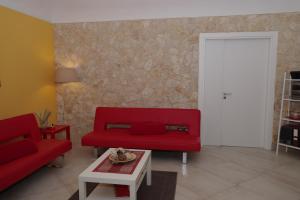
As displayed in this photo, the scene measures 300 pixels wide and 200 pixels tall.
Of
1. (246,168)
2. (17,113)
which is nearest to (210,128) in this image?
(246,168)

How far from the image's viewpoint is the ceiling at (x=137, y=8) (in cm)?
398

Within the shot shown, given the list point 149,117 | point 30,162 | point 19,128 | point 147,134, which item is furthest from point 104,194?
point 149,117

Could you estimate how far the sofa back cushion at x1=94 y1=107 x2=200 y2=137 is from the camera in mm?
3957

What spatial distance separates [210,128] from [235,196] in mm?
1928

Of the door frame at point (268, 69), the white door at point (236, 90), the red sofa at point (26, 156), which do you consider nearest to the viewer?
the red sofa at point (26, 156)

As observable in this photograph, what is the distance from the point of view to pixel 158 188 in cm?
282

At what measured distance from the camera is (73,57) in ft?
15.4

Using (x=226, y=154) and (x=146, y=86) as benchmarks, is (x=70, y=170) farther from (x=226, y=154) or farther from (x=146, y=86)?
(x=226, y=154)

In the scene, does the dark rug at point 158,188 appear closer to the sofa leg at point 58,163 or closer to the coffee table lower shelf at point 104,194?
the coffee table lower shelf at point 104,194

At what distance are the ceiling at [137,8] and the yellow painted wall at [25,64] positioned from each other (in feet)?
0.80

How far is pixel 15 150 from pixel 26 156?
0.51ft

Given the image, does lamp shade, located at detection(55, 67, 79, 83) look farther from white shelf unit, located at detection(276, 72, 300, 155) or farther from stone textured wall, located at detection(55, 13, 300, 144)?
white shelf unit, located at detection(276, 72, 300, 155)

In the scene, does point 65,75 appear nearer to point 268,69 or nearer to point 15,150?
→ point 15,150

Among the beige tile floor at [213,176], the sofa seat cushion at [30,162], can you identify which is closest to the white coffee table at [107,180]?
the beige tile floor at [213,176]
